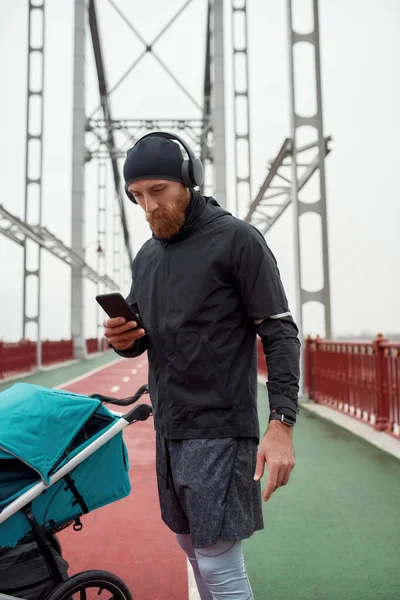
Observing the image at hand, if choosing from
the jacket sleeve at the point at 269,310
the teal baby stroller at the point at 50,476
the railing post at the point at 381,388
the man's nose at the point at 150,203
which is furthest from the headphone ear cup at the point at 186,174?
the railing post at the point at 381,388

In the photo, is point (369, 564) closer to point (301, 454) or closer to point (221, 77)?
point (301, 454)

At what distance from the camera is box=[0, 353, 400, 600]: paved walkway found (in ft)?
8.98

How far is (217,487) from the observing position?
5.16 feet

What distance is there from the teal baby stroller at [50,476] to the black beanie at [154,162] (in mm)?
873

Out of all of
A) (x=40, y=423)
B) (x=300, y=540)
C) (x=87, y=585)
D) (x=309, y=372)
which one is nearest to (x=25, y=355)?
(x=309, y=372)

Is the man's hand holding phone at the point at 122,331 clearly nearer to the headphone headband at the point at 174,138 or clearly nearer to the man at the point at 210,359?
the man at the point at 210,359


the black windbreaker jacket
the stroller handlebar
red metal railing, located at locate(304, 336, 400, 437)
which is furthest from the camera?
red metal railing, located at locate(304, 336, 400, 437)

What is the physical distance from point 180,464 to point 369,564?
6.22 feet

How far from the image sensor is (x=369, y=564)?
9.75 feet

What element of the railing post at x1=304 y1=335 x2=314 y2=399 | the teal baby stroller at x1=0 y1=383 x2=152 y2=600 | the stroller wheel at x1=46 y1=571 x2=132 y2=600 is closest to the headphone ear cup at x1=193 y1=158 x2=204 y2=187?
the teal baby stroller at x1=0 y1=383 x2=152 y2=600

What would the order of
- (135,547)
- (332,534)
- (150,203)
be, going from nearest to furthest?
(150,203), (135,547), (332,534)

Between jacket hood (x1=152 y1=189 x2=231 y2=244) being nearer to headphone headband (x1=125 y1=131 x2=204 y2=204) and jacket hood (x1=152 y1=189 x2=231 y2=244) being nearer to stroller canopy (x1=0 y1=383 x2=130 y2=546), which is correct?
headphone headband (x1=125 y1=131 x2=204 y2=204)

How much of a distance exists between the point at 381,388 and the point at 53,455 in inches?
202

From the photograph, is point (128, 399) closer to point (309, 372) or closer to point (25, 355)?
point (309, 372)
